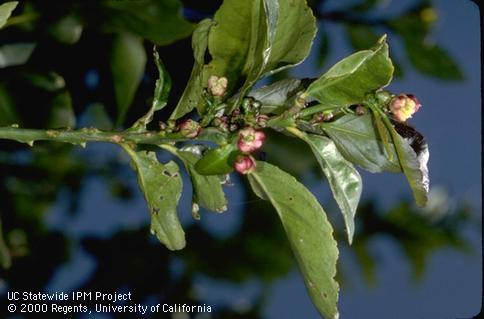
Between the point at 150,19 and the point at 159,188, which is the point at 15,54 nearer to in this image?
the point at 150,19

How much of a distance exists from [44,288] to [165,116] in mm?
675

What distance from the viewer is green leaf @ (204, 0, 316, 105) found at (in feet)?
2.16

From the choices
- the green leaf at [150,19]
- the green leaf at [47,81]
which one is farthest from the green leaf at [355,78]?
the green leaf at [47,81]

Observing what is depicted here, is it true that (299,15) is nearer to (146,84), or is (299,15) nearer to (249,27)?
(249,27)

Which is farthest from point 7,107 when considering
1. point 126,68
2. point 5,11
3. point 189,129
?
point 189,129

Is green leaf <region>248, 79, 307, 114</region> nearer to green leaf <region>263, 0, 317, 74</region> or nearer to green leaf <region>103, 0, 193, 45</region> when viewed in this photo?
green leaf <region>263, 0, 317, 74</region>

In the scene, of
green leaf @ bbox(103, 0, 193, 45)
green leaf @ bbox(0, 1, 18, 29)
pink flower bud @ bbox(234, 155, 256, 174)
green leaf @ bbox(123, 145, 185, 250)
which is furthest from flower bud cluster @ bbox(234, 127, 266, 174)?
green leaf @ bbox(103, 0, 193, 45)

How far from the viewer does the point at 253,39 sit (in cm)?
68

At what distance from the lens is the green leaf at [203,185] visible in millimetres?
684

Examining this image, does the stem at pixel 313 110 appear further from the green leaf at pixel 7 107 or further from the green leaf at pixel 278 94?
the green leaf at pixel 7 107

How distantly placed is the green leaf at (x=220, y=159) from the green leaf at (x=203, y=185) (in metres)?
0.06

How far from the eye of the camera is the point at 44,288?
1.48 meters

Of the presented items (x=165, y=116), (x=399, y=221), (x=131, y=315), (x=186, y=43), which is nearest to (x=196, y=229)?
(x=131, y=315)

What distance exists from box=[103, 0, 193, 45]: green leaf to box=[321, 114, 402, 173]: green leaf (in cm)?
46
